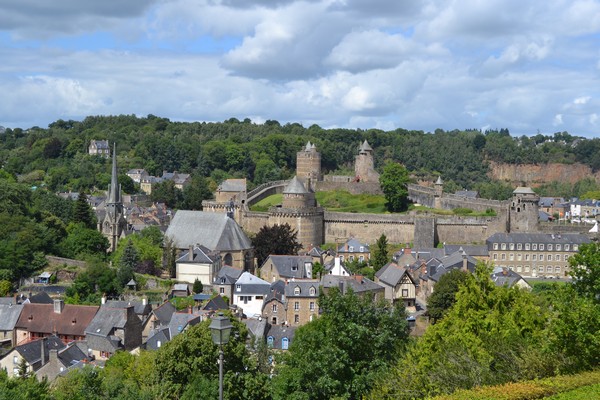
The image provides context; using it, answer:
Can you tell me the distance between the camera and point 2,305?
Answer: 45281 mm

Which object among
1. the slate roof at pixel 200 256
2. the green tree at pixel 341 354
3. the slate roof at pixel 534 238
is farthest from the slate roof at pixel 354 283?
the green tree at pixel 341 354

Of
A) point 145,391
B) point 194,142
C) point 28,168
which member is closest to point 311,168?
point 194,142

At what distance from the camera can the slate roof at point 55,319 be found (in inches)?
1677

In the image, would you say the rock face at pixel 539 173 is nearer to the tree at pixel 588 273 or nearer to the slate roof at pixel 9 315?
A: the slate roof at pixel 9 315

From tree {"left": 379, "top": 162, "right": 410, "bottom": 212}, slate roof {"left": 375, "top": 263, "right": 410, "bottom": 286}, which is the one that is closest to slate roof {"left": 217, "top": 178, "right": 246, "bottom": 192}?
tree {"left": 379, "top": 162, "right": 410, "bottom": 212}

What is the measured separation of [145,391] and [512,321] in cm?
1192

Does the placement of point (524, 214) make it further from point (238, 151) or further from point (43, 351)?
point (238, 151)

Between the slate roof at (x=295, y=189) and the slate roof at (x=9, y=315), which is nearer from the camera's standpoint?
the slate roof at (x=9, y=315)

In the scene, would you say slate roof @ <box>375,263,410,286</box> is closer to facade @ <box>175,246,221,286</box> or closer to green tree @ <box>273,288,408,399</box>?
facade @ <box>175,246,221,286</box>

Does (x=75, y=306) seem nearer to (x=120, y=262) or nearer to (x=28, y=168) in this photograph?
(x=120, y=262)

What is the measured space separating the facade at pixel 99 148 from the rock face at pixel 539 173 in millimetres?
64487

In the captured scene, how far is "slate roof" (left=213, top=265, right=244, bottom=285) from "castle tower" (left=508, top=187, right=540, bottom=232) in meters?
23.9

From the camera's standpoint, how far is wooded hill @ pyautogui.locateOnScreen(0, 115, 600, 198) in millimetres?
101250

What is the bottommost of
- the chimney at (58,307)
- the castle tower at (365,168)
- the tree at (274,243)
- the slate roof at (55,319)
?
the slate roof at (55,319)
